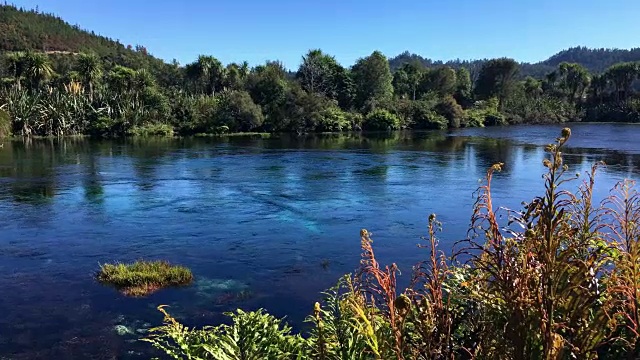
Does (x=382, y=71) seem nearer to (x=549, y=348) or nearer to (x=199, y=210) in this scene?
(x=199, y=210)

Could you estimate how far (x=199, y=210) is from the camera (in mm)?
21188

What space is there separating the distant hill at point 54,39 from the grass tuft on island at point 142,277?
382 feet

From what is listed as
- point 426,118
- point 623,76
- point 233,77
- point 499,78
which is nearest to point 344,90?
point 426,118

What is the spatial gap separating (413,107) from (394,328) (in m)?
84.3

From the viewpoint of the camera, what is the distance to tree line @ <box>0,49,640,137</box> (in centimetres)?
6700

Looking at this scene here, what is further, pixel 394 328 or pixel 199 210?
pixel 199 210

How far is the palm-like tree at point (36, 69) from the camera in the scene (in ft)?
227

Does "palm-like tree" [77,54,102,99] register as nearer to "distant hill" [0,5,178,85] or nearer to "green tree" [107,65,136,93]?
"green tree" [107,65,136,93]

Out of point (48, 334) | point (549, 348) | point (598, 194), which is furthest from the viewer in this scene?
point (598, 194)

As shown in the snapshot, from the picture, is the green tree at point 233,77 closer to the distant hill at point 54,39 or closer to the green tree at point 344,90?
the green tree at point 344,90

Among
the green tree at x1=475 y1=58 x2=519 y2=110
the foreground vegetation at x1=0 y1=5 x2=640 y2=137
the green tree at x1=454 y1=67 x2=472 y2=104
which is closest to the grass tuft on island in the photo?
the foreground vegetation at x1=0 y1=5 x2=640 y2=137

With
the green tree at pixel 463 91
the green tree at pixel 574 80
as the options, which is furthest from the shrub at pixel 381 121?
the green tree at pixel 574 80

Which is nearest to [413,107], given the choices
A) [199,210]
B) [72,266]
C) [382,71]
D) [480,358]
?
[382,71]

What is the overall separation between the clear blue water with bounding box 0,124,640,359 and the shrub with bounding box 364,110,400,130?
127 feet
